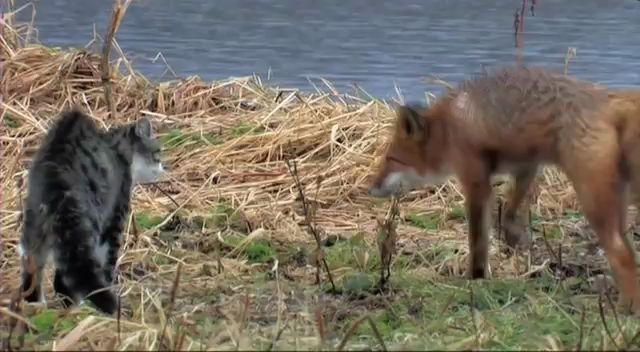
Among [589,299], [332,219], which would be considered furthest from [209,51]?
[589,299]

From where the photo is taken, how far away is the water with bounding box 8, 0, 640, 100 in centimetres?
1399

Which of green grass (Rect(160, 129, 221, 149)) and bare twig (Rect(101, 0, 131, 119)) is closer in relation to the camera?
green grass (Rect(160, 129, 221, 149))

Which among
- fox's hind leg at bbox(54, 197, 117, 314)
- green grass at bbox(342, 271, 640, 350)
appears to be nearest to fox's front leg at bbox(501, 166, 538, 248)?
green grass at bbox(342, 271, 640, 350)

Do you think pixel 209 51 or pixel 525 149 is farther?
pixel 209 51

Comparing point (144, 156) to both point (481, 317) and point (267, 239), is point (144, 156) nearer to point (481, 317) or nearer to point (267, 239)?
point (267, 239)

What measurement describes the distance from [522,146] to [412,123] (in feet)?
3.10

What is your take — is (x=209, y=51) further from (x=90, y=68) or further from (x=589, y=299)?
(x=589, y=299)

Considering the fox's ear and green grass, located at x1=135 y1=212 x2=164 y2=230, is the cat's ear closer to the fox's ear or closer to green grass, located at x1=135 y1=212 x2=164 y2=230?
green grass, located at x1=135 y1=212 x2=164 y2=230

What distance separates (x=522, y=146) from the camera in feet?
24.1

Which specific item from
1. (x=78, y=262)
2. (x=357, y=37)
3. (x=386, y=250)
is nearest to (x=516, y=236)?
(x=386, y=250)

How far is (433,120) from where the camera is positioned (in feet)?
26.4

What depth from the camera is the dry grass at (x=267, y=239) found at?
19.6ft

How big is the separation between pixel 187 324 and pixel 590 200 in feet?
6.47

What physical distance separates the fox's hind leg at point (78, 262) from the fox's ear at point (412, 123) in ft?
6.89
